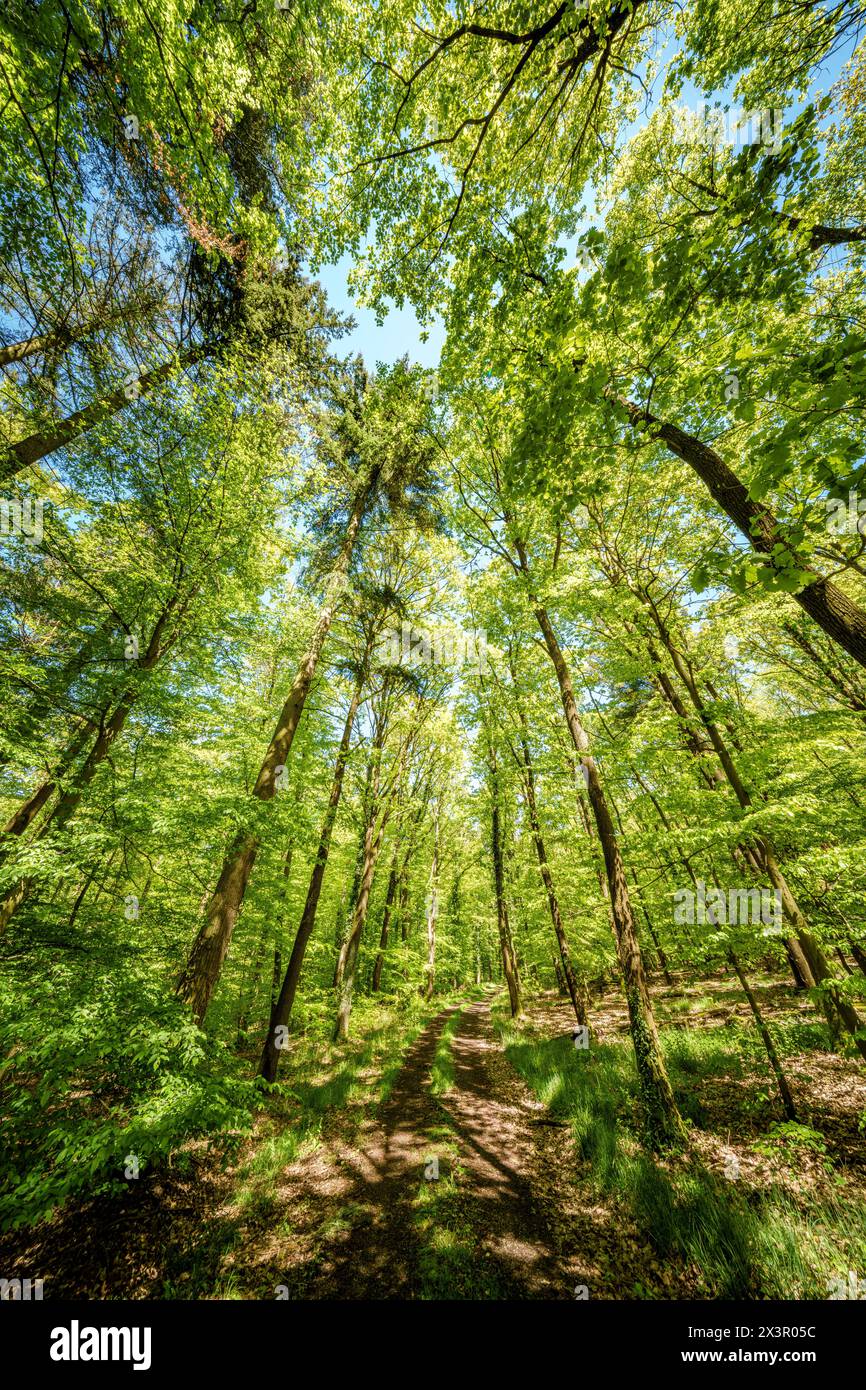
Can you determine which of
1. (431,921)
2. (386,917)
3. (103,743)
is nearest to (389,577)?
(103,743)

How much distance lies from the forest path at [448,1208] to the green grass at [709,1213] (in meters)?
0.48

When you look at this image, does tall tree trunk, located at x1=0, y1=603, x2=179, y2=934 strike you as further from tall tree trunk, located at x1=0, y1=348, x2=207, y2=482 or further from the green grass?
the green grass

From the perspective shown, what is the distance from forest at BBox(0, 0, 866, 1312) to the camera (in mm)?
3561

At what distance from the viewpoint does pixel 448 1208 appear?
4.61m

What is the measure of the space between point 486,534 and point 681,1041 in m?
12.0

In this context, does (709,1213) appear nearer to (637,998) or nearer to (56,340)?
(637,998)

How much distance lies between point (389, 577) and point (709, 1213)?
39.9 feet

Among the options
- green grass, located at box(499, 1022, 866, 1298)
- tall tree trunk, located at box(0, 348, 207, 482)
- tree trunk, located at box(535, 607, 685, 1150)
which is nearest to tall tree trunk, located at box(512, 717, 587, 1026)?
green grass, located at box(499, 1022, 866, 1298)

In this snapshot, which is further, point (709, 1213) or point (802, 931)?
point (802, 931)

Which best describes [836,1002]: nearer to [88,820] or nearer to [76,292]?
[88,820]

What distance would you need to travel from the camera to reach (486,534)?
366 inches
